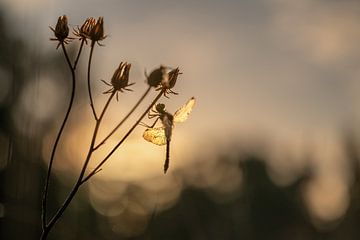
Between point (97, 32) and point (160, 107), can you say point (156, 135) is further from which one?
point (97, 32)

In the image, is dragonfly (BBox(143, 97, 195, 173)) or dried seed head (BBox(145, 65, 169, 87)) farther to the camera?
dragonfly (BBox(143, 97, 195, 173))

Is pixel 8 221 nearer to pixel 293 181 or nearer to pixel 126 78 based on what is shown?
pixel 126 78

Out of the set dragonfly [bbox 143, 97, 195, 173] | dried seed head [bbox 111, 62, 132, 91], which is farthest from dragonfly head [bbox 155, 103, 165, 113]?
dried seed head [bbox 111, 62, 132, 91]

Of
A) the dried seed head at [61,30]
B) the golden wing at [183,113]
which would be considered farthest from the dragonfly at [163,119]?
the dried seed head at [61,30]

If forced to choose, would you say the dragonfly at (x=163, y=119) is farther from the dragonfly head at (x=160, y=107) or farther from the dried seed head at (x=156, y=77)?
the dried seed head at (x=156, y=77)

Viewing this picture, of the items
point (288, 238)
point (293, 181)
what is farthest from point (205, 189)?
point (288, 238)

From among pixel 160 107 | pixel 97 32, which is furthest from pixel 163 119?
pixel 97 32

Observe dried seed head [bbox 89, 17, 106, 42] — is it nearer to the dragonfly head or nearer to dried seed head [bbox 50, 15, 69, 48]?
dried seed head [bbox 50, 15, 69, 48]

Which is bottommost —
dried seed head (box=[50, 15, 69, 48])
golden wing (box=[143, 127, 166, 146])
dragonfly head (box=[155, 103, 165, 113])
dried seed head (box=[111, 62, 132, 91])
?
golden wing (box=[143, 127, 166, 146])
